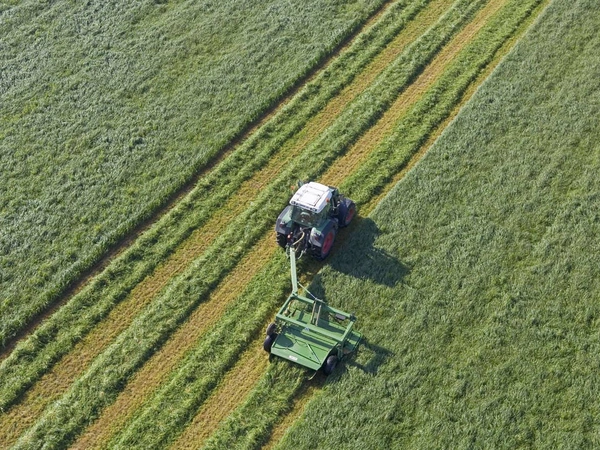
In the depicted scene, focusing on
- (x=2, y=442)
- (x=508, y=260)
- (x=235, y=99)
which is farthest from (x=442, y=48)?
(x=2, y=442)

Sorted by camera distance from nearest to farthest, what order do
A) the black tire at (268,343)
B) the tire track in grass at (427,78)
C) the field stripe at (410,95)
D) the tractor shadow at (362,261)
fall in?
the black tire at (268,343) → the tractor shadow at (362,261) → the field stripe at (410,95) → the tire track in grass at (427,78)

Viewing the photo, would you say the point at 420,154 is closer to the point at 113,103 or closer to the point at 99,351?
the point at 113,103

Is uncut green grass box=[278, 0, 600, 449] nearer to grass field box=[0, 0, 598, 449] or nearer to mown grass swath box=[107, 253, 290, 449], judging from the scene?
grass field box=[0, 0, 598, 449]

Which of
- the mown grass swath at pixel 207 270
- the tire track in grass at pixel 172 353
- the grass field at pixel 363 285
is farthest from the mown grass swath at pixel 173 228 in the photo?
the tire track in grass at pixel 172 353

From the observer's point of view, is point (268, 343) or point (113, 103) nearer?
point (268, 343)

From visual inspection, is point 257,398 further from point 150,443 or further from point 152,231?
point 152,231

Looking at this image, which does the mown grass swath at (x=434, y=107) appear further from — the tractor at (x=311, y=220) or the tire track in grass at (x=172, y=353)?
the tire track in grass at (x=172, y=353)

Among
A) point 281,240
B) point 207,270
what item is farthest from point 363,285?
point 207,270

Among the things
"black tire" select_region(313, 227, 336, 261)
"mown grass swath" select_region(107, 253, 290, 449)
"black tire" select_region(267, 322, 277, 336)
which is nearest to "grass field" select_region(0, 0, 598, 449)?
"mown grass swath" select_region(107, 253, 290, 449)
